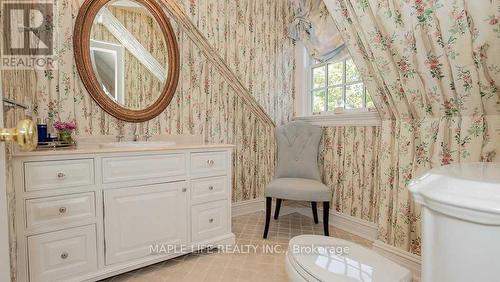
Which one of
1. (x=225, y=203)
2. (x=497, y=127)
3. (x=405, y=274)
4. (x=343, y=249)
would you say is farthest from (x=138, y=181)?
(x=497, y=127)

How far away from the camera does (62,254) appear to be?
1.47m

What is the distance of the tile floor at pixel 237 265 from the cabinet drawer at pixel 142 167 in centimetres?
64

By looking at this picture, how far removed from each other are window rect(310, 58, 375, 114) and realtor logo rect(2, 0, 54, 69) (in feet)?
7.79

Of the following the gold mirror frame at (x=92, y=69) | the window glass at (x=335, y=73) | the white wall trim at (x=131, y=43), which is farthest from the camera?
Result: the window glass at (x=335, y=73)

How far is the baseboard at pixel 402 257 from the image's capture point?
1.65 meters

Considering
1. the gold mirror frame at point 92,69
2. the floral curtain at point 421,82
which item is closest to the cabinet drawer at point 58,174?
the gold mirror frame at point 92,69

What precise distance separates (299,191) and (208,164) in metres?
0.78

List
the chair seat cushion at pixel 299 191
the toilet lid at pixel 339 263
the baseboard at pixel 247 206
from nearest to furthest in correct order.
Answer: the toilet lid at pixel 339 263, the chair seat cushion at pixel 299 191, the baseboard at pixel 247 206

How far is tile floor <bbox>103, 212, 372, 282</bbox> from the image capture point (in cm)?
172

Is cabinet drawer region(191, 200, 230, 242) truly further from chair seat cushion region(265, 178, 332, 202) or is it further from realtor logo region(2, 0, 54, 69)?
realtor logo region(2, 0, 54, 69)

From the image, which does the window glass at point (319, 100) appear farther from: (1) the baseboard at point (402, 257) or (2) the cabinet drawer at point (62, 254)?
(2) the cabinet drawer at point (62, 254)

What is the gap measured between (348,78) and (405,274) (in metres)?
1.90

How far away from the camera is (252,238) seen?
230 cm

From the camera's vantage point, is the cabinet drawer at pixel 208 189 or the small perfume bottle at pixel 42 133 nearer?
the small perfume bottle at pixel 42 133
